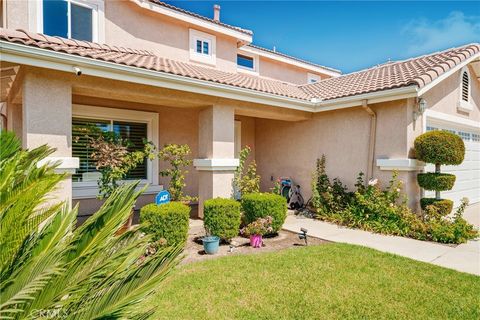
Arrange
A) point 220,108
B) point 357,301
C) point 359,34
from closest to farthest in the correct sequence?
point 357,301, point 220,108, point 359,34

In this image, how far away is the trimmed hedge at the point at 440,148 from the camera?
8039mm

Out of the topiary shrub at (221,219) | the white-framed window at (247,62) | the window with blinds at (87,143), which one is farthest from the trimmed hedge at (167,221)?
the white-framed window at (247,62)

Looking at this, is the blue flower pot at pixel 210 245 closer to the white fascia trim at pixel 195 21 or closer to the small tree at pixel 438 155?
the small tree at pixel 438 155

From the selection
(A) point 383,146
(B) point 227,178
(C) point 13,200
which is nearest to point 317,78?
(A) point 383,146

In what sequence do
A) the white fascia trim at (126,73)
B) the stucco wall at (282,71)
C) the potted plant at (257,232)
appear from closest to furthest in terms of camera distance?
the white fascia trim at (126,73) < the potted plant at (257,232) < the stucco wall at (282,71)

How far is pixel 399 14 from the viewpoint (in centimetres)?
962

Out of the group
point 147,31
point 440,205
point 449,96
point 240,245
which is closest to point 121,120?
point 147,31

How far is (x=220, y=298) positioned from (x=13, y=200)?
10.9 ft

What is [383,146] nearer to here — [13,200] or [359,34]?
[359,34]

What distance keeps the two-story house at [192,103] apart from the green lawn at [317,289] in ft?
11.8

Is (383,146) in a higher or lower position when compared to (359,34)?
lower

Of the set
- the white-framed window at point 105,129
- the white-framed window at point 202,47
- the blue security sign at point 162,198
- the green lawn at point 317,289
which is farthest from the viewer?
the white-framed window at point 202,47

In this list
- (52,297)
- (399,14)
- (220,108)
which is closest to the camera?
(52,297)

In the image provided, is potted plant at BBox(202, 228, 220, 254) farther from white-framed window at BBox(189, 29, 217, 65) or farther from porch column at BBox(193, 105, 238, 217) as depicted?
white-framed window at BBox(189, 29, 217, 65)
